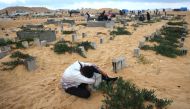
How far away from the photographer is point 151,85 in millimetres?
6641

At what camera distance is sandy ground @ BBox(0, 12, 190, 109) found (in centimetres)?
577

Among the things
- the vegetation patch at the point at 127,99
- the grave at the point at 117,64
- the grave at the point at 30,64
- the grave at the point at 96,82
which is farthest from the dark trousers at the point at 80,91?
the grave at the point at 30,64

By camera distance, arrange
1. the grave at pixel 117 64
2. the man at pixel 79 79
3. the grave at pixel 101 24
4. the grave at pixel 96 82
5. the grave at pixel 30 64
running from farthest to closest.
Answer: the grave at pixel 101 24 < the grave at pixel 30 64 < the grave at pixel 117 64 < the grave at pixel 96 82 < the man at pixel 79 79

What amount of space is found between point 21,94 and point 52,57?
11.1 feet

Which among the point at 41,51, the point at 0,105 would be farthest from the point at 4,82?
the point at 41,51

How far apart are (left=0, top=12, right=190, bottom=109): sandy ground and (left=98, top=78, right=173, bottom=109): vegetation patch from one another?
0.83ft

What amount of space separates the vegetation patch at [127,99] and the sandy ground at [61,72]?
25cm

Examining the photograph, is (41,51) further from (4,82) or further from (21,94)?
(21,94)

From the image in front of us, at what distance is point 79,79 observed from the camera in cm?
586

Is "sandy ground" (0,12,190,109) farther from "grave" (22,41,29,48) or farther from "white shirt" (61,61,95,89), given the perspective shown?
"grave" (22,41,29,48)

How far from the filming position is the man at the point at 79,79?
583 centimetres

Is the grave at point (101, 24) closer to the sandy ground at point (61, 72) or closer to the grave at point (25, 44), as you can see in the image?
the sandy ground at point (61, 72)

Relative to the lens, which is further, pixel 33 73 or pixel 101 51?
pixel 101 51

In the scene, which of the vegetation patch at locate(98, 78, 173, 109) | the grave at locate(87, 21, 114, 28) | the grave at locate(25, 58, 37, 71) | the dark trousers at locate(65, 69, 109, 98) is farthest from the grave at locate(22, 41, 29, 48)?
the grave at locate(87, 21, 114, 28)
